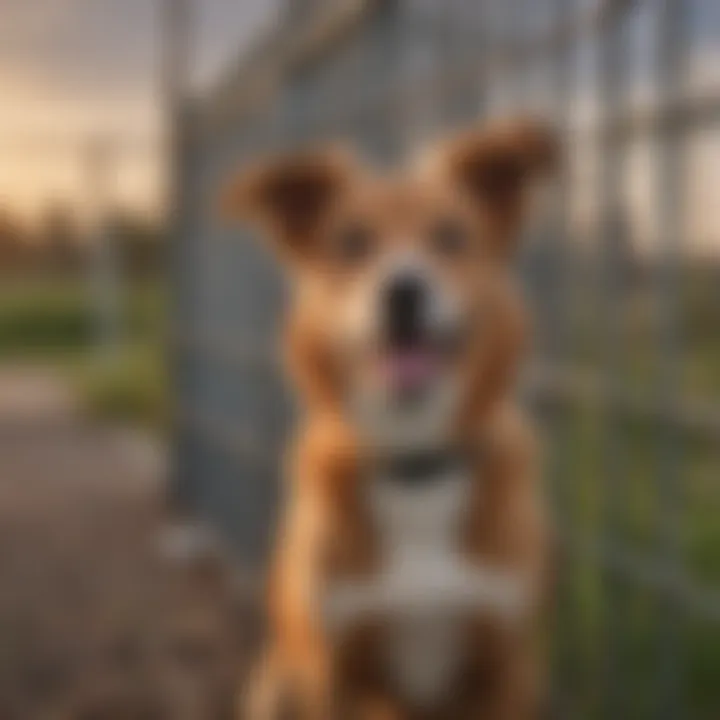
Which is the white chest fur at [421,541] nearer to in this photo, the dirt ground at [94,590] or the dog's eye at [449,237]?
the dog's eye at [449,237]

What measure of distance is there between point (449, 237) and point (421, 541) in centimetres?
28

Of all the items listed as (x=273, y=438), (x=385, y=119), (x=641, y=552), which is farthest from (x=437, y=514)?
(x=273, y=438)

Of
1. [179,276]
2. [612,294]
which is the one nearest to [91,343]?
[179,276]

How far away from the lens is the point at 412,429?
187 cm

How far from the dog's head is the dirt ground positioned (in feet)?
2.85

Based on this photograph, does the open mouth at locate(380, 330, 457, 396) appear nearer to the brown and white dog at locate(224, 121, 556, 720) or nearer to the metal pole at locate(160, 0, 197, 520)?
the brown and white dog at locate(224, 121, 556, 720)

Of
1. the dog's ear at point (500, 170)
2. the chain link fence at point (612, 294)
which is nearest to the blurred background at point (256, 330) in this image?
the chain link fence at point (612, 294)

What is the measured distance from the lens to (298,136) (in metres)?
2.88

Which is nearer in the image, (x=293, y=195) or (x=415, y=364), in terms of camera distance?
(x=415, y=364)

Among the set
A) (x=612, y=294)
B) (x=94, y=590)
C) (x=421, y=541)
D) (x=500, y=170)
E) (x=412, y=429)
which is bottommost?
(x=94, y=590)

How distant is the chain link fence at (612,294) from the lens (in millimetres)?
2107

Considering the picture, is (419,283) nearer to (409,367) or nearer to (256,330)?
(409,367)

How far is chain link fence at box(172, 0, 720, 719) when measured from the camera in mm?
2107

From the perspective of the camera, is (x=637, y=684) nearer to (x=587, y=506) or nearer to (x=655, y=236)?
(x=587, y=506)
